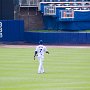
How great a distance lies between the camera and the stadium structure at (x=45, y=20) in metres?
43.4

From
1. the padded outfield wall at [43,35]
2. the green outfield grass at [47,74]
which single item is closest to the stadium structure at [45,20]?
the padded outfield wall at [43,35]

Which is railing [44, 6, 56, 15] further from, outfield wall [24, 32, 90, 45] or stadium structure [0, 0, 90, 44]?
outfield wall [24, 32, 90, 45]

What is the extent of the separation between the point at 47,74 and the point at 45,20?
106 ft

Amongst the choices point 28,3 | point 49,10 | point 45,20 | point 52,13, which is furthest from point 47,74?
point 28,3

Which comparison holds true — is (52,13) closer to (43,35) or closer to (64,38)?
(43,35)

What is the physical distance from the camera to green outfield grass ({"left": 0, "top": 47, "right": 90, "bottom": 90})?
667 inches

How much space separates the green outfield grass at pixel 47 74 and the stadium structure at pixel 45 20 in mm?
15766

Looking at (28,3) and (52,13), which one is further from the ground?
(28,3)

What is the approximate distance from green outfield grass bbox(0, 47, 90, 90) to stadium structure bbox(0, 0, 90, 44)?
15766mm

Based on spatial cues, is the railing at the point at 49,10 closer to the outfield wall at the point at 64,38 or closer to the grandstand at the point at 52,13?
the grandstand at the point at 52,13

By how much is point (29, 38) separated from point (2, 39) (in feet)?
10.9

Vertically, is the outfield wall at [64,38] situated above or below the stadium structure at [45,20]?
below

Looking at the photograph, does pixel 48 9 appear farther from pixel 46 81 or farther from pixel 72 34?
pixel 46 81

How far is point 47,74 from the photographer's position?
20.5 metres
